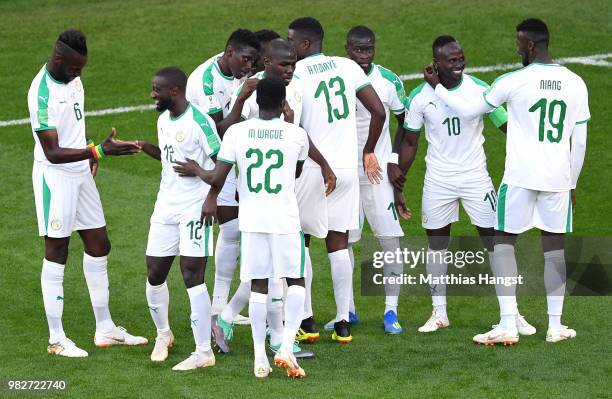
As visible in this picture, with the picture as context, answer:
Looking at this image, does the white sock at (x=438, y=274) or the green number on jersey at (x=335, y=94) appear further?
the white sock at (x=438, y=274)

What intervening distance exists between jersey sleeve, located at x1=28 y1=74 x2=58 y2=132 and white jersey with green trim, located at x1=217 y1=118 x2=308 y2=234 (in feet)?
4.68

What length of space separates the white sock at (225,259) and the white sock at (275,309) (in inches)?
33.0

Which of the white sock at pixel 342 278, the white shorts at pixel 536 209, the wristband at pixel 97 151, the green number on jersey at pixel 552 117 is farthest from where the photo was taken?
the white sock at pixel 342 278

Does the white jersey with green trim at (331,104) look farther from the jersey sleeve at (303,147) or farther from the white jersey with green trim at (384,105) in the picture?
the jersey sleeve at (303,147)

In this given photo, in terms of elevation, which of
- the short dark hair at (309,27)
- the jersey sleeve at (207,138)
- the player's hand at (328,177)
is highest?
the short dark hair at (309,27)

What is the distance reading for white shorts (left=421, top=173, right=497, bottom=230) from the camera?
9789 mm

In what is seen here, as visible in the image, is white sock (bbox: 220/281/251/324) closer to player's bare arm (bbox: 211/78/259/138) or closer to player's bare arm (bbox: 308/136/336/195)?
player's bare arm (bbox: 308/136/336/195)

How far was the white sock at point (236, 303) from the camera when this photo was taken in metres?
9.45

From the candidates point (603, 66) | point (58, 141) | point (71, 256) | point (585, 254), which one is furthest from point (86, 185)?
point (603, 66)

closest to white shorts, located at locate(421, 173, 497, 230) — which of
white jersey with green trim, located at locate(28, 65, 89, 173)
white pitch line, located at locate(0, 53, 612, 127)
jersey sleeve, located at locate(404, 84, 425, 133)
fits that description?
jersey sleeve, located at locate(404, 84, 425, 133)

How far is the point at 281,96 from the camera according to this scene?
27.6 feet

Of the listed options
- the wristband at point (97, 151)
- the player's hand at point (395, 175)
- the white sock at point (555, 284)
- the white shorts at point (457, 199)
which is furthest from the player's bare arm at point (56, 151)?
the white sock at point (555, 284)

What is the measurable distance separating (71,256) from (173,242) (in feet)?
11.6

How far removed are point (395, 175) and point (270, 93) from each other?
2.01 meters
